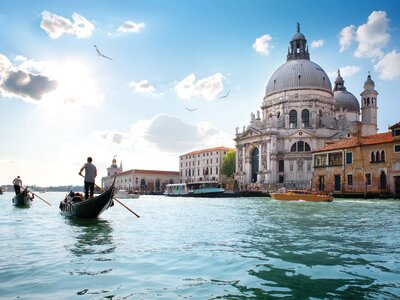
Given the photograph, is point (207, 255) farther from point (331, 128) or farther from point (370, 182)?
point (331, 128)

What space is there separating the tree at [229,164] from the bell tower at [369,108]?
20215 millimetres

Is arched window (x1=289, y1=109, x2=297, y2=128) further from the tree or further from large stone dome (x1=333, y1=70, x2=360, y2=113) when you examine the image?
the tree

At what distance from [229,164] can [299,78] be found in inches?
723

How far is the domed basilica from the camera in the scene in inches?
2077

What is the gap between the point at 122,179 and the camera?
90.2 m

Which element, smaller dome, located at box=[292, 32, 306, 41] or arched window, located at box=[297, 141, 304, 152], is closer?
arched window, located at box=[297, 141, 304, 152]

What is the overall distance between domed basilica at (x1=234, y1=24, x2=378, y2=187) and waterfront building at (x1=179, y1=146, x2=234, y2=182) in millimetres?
13264

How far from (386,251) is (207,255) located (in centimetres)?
301

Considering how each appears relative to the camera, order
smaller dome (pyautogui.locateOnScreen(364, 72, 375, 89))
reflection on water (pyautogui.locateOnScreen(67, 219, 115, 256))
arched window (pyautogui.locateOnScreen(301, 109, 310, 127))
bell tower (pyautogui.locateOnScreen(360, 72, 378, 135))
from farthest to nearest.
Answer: smaller dome (pyautogui.locateOnScreen(364, 72, 375, 89)) → bell tower (pyautogui.locateOnScreen(360, 72, 378, 135)) → arched window (pyautogui.locateOnScreen(301, 109, 310, 127)) → reflection on water (pyautogui.locateOnScreen(67, 219, 115, 256))

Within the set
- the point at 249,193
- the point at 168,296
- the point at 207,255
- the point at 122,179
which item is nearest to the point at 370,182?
the point at 249,193

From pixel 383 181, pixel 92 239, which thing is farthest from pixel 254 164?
pixel 92 239

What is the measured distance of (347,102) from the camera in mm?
64688

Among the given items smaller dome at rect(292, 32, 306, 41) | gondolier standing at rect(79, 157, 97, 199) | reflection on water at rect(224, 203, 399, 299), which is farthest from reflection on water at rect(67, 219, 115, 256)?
smaller dome at rect(292, 32, 306, 41)

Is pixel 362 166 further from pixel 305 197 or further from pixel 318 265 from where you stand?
pixel 318 265
